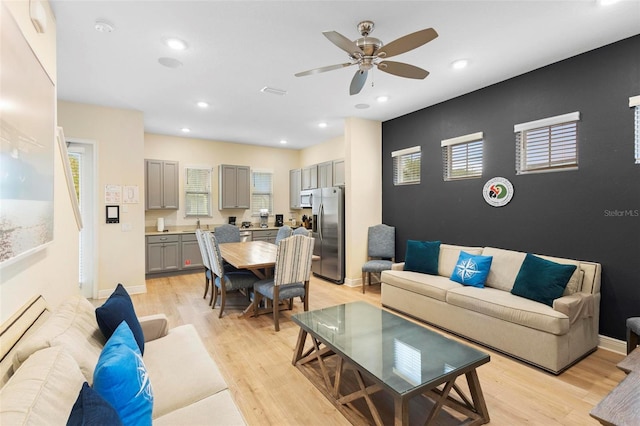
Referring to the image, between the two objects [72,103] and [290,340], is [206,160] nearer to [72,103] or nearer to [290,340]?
[72,103]

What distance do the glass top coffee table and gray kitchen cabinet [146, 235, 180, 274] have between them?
4204 mm

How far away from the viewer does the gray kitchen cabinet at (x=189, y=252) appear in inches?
237

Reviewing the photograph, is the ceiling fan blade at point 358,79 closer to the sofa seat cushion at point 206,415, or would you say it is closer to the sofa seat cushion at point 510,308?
the sofa seat cushion at point 510,308

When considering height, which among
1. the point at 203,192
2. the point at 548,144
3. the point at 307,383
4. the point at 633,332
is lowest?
the point at 307,383

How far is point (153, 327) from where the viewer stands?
7.21 ft

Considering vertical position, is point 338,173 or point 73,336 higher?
point 338,173

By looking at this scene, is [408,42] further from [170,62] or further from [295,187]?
[295,187]

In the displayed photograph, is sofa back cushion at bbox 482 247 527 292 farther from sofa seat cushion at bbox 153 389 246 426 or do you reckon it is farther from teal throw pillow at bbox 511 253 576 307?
sofa seat cushion at bbox 153 389 246 426

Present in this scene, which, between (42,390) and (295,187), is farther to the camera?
(295,187)

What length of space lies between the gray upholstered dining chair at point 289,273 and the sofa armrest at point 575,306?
7.82 feet

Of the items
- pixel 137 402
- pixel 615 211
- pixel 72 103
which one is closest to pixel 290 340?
pixel 137 402

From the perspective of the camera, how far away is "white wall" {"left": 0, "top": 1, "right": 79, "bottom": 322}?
1.48 metres

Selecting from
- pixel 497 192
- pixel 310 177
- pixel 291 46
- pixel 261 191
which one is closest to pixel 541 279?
pixel 497 192

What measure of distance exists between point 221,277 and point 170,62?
246 centimetres
